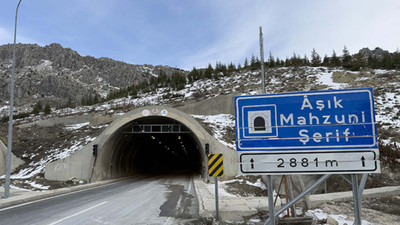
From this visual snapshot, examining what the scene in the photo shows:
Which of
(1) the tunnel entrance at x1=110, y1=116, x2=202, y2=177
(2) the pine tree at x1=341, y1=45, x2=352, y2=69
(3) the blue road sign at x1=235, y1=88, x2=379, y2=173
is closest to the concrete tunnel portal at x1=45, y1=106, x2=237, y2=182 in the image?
(1) the tunnel entrance at x1=110, y1=116, x2=202, y2=177

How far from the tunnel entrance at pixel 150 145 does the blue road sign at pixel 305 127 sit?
74.2ft

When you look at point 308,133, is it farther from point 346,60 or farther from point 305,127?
point 346,60

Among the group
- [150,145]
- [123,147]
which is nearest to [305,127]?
[123,147]

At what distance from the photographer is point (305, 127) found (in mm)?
4859

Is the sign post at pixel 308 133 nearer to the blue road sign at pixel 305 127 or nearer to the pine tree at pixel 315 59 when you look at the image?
the blue road sign at pixel 305 127

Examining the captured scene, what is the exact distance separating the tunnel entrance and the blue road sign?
22608 mm

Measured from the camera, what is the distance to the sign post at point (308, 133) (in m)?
4.59

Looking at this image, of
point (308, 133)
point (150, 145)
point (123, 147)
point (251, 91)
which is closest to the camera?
point (308, 133)

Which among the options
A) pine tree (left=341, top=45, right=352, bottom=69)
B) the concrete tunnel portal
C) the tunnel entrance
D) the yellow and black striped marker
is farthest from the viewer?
pine tree (left=341, top=45, right=352, bottom=69)

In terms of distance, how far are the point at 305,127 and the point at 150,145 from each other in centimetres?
4285

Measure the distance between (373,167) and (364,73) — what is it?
68.4 m

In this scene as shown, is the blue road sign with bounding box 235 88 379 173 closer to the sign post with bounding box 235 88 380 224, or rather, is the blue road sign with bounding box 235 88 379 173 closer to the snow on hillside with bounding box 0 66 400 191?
the sign post with bounding box 235 88 380 224

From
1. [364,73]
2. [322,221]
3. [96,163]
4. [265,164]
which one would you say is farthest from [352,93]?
[364,73]

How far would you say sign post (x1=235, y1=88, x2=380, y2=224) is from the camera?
4.59 metres
